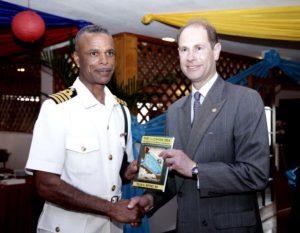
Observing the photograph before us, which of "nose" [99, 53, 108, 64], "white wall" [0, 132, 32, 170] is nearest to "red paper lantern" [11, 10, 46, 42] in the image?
"nose" [99, 53, 108, 64]

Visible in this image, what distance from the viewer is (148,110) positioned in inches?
184

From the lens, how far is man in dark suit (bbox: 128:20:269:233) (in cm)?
139

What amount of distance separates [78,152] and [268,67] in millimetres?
4236

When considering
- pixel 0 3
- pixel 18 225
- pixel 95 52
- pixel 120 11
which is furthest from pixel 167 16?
pixel 18 225

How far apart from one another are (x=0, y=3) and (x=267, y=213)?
4393 mm

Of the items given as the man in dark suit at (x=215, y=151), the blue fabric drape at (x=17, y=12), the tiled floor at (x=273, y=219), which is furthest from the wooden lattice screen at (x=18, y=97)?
the man in dark suit at (x=215, y=151)

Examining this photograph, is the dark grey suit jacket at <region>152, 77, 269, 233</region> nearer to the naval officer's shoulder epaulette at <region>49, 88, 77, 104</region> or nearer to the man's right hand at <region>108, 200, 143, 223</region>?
the man's right hand at <region>108, 200, 143, 223</region>

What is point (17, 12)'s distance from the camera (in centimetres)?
322

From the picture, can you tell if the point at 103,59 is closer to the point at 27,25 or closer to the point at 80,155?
the point at 80,155

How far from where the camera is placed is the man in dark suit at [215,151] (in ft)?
4.57

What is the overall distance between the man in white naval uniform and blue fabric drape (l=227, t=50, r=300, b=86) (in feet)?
11.5

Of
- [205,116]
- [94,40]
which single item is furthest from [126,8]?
[205,116]

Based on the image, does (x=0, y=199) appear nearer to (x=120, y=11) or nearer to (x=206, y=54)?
(x=120, y=11)

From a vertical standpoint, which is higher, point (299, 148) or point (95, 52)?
point (95, 52)
